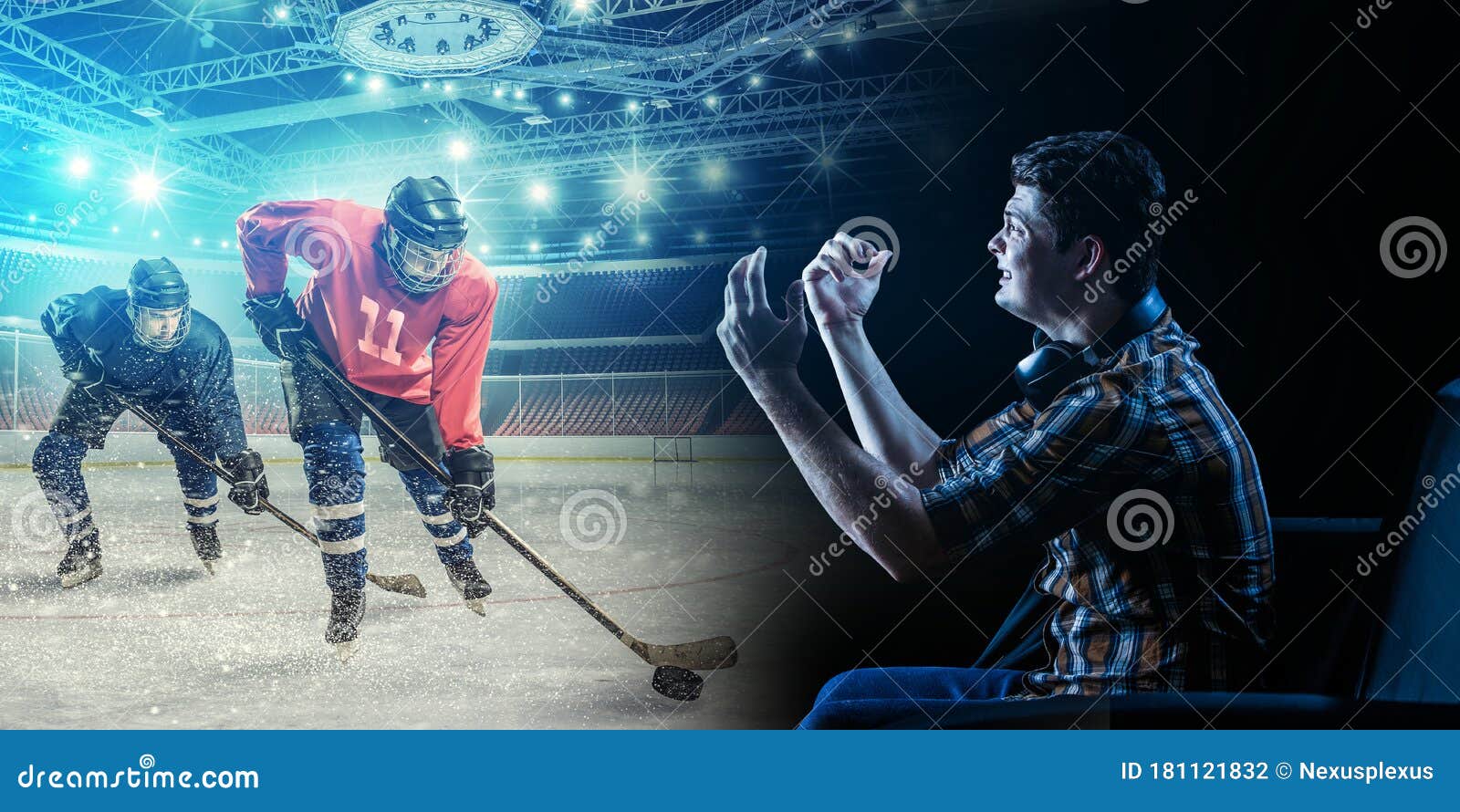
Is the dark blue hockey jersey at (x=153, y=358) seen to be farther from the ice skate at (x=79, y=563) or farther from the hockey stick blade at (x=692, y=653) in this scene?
the hockey stick blade at (x=692, y=653)

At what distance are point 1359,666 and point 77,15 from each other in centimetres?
313

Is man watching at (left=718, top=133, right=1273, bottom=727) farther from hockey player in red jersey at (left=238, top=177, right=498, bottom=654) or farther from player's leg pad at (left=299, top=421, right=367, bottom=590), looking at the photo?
player's leg pad at (left=299, top=421, right=367, bottom=590)

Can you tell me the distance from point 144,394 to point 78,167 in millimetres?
647

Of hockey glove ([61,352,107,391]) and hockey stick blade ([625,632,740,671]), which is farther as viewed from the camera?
hockey glove ([61,352,107,391])

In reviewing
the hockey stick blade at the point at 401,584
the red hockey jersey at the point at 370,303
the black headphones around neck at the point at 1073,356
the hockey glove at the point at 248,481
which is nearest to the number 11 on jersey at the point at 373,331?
the red hockey jersey at the point at 370,303

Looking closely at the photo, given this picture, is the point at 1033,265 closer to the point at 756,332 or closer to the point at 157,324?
the point at 756,332

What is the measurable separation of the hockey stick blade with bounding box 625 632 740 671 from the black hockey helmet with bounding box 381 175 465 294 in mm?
1049

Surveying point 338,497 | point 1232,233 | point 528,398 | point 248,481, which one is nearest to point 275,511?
point 248,481

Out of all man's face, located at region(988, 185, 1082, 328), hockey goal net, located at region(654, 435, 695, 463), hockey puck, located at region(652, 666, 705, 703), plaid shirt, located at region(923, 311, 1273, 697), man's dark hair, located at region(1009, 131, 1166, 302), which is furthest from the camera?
hockey goal net, located at region(654, 435, 695, 463)

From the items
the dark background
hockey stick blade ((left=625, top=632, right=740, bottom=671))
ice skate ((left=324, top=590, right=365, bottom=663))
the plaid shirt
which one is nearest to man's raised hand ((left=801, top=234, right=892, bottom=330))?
the dark background

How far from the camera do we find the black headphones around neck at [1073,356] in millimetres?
1574

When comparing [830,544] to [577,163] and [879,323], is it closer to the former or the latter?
[879,323]

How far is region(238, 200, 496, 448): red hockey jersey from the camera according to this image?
2.36 meters
